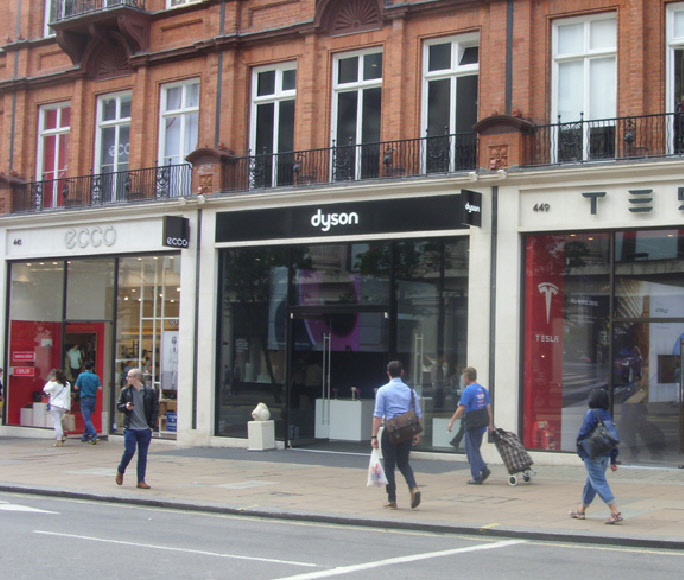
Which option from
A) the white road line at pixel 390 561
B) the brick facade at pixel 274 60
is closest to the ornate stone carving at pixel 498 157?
the brick facade at pixel 274 60

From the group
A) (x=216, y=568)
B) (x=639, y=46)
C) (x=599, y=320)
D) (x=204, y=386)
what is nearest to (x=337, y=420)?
(x=204, y=386)

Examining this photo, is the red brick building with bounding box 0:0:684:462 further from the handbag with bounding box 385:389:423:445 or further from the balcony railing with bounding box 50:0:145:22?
the handbag with bounding box 385:389:423:445

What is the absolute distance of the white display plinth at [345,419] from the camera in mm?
20516

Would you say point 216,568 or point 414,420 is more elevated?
point 414,420

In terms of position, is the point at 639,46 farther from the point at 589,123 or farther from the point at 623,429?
the point at 623,429

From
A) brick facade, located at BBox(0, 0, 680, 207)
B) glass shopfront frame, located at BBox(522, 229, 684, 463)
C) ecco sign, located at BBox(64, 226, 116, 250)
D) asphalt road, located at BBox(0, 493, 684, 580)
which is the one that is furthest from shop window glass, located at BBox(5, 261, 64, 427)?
asphalt road, located at BBox(0, 493, 684, 580)

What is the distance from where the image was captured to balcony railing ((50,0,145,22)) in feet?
77.0

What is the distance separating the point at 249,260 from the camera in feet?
70.2

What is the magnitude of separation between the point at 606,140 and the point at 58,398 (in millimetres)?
13030

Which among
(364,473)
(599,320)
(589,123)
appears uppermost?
(589,123)

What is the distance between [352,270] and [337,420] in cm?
325

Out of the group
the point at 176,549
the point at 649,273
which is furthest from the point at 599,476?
the point at 649,273

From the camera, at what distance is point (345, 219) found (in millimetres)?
19766

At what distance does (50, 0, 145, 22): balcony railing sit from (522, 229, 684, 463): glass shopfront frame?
37.4 ft
